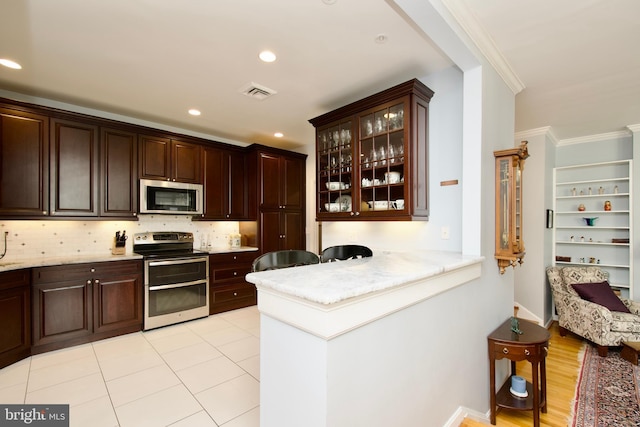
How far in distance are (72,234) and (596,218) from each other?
7.33 metres

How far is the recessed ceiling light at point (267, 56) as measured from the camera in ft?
Answer: 7.61

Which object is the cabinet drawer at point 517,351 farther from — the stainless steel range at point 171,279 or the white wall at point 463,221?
the stainless steel range at point 171,279

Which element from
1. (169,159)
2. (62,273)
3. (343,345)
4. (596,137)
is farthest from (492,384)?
(596,137)

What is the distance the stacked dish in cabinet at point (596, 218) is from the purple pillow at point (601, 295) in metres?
0.60

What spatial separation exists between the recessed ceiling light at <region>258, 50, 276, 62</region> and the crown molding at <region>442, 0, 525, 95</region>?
1.32 metres

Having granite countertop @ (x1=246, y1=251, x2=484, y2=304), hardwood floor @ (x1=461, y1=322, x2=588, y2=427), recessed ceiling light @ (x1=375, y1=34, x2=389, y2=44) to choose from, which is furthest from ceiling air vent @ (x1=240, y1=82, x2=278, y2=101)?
hardwood floor @ (x1=461, y1=322, x2=588, y2=427)

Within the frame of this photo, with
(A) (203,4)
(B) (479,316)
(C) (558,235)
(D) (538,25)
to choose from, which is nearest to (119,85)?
(A) (203,4)

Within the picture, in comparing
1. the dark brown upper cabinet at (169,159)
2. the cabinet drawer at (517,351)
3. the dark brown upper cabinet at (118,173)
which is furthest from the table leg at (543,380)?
the dark brown upper cabinet at (118,173)

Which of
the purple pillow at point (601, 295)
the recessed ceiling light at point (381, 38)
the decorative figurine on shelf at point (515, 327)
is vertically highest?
the recessed ceiling light at point (381, 38)

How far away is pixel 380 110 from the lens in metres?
2.70

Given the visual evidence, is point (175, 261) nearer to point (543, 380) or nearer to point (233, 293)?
point (233, 293)

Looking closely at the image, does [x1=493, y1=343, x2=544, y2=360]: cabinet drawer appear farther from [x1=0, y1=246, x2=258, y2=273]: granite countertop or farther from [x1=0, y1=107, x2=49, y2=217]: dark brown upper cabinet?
[x1=0, y1=107, x2=49, y2=217]: dark brown upper cabinet

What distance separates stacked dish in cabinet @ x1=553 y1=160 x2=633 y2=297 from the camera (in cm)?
412

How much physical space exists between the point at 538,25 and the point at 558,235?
4.05m
